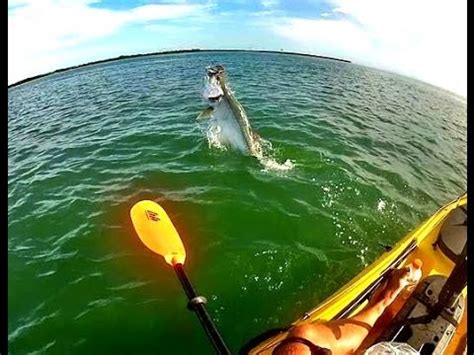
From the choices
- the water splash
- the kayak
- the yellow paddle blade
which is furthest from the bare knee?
the water splash

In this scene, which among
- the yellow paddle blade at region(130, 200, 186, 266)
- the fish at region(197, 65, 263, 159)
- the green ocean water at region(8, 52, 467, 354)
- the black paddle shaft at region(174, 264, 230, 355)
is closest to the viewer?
the black paddle shaft at region(174, 264, 230, 355)

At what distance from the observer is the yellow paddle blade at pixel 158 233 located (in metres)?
5.38

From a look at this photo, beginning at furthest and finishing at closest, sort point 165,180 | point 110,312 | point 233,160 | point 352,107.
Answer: point 352,107
point 233,160
point 165,180
point 110,312

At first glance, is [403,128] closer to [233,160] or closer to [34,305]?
[233,160]

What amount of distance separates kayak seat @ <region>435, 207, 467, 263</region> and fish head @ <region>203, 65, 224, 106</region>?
19.7ft

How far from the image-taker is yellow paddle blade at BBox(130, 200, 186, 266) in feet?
17.6

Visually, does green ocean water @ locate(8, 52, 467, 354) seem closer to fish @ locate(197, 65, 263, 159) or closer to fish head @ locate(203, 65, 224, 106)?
fish @ locate(197, 65, 263, 159)

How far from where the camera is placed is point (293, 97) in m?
23.5

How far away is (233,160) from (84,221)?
3926mm

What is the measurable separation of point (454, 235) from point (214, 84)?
20.9ft

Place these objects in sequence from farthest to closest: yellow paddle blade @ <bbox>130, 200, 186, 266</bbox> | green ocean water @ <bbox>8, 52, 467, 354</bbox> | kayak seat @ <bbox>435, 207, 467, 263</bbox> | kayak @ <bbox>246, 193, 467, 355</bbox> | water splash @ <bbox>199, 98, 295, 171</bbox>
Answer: water splash @ <bbox>199, 98, 295, 171</bbox>, green ocean water @ <bbox>8, 52, 467, 354</bbox>, yellow paddle blade @ <bbox>130, 200, 186, 266</bbox>, kayak seat @ <bbox>435, 207, 467, 263</bbox>, kayak @ <bbox>246, 193, 467, 355</bbox>

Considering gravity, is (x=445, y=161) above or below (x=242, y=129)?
below

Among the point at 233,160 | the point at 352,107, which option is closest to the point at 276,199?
the point at 233,160

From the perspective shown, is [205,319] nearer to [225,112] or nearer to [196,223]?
[196,223]
